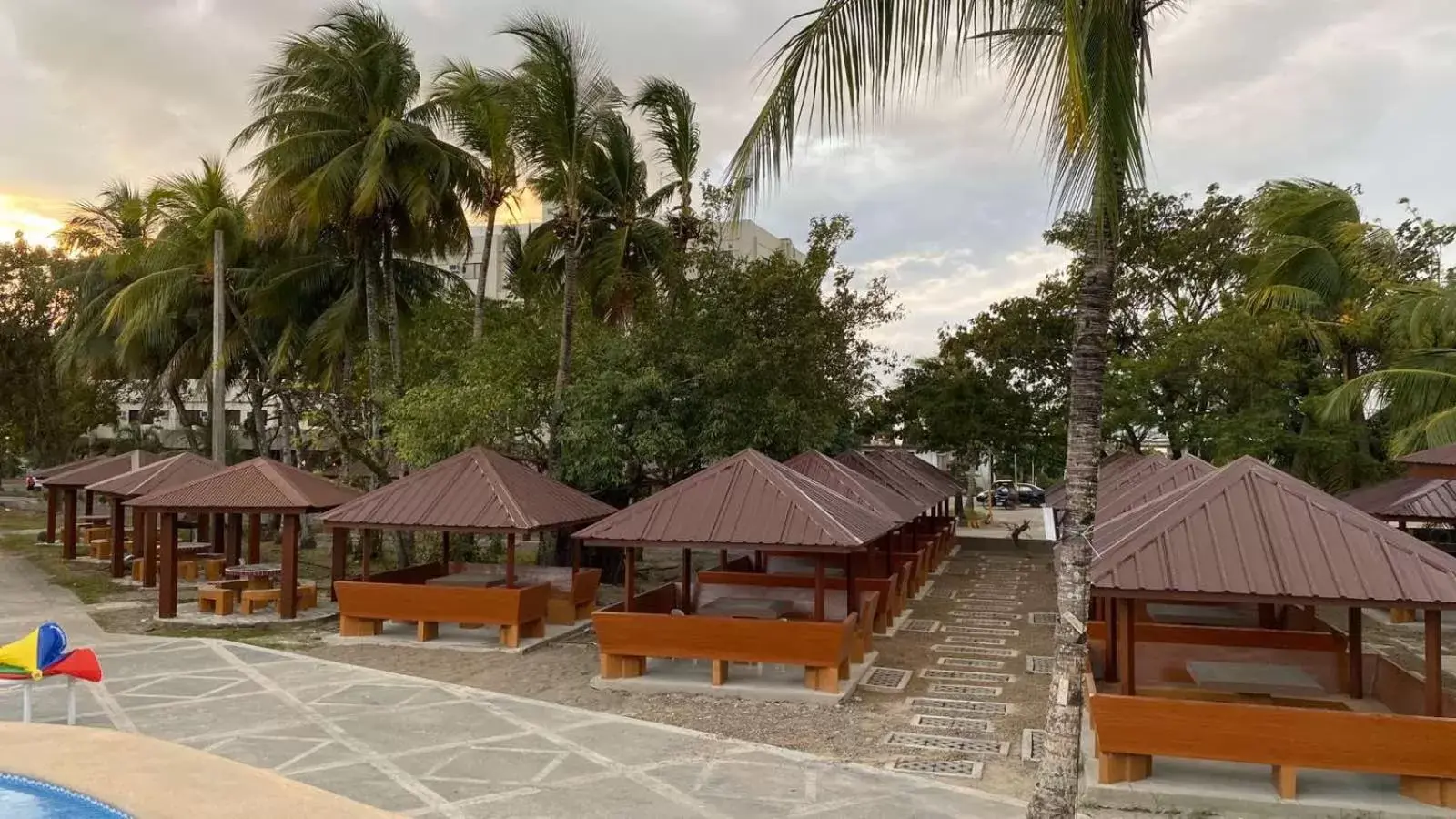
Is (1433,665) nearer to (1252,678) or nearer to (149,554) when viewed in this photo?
(1252,678)

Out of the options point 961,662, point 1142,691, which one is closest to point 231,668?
point 961,662

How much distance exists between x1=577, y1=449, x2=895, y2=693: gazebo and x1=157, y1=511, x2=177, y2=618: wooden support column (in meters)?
8.68

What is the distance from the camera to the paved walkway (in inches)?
301

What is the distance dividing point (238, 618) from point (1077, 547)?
15.5m

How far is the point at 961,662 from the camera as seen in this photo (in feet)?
44.8

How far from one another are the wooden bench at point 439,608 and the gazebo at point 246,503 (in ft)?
6.38

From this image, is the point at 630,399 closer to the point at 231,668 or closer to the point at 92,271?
the point at 231,668

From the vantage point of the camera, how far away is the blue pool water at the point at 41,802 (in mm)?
6473

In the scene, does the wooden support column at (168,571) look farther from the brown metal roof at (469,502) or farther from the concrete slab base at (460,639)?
the brown metal roof at (469,502)

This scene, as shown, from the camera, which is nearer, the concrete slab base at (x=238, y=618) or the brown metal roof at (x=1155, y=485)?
the brown metal roof at (x=1155, y=485)

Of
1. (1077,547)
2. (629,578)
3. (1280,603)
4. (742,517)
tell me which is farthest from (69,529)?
(1280,603)

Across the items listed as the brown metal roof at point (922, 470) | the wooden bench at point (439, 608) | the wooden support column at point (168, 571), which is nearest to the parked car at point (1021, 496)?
the brown metal roof at point (922, 470)

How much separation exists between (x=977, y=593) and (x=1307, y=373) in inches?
566

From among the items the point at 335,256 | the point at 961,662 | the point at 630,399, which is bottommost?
the point at 961,662
